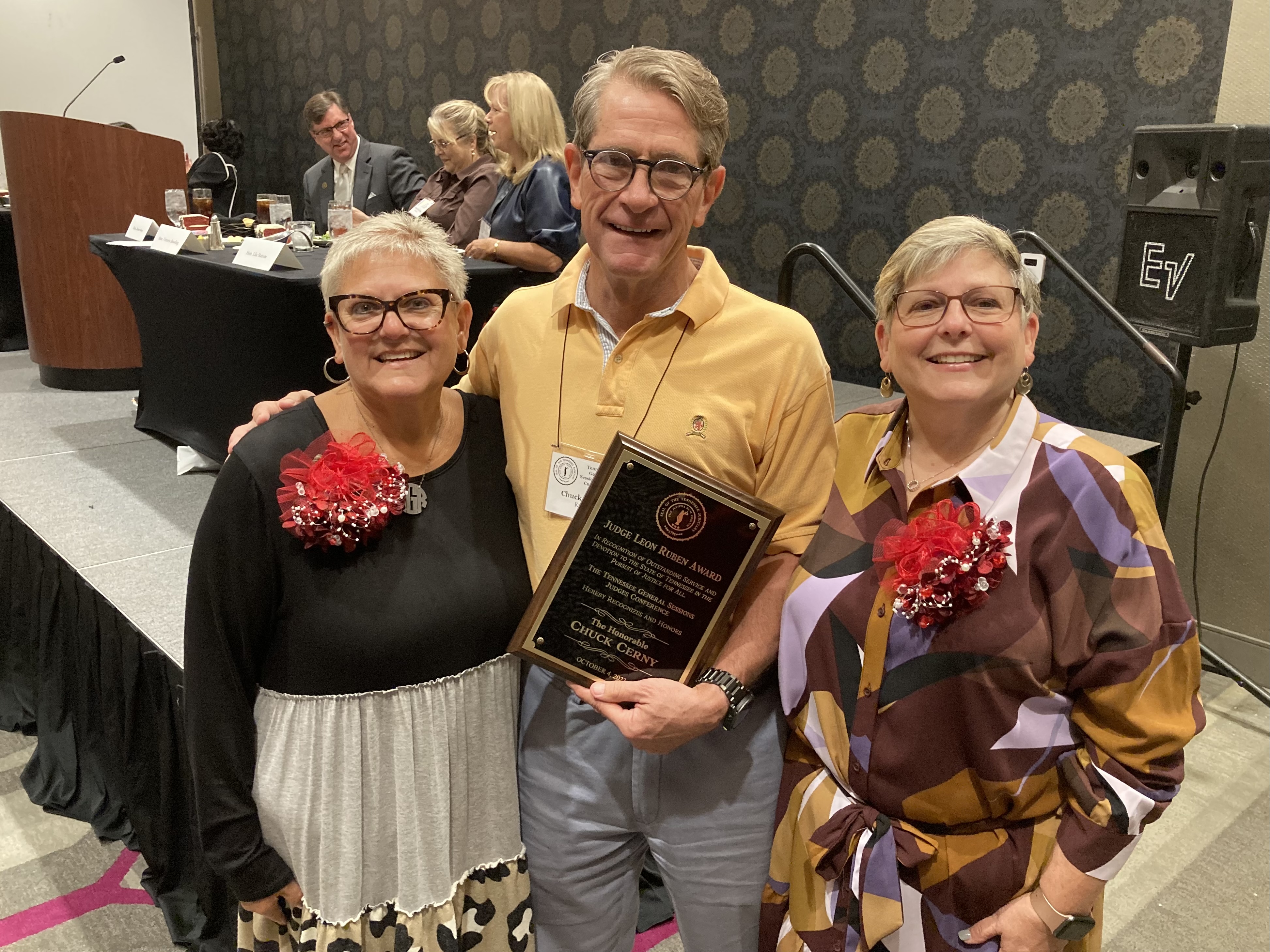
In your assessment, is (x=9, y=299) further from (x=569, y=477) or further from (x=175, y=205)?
(x=569, y=477)

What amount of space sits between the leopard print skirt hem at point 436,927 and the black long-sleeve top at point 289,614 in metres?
0.10

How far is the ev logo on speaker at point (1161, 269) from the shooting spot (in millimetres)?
3078

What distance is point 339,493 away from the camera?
120cm

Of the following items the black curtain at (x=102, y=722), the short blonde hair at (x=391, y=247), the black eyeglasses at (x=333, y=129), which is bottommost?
the black curtain at (x=102, y=722)

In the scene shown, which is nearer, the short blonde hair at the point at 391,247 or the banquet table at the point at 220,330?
the short blonde hair at the point at 391,247

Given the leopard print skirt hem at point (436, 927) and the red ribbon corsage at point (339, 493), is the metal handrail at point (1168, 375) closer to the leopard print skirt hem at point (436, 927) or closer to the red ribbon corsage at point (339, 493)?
the leopard print skirt hem at point (436, 927)

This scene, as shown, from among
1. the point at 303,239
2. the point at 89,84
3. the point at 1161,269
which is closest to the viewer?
the point at 1161,269

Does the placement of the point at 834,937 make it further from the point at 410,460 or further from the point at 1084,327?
the point at 1084,327

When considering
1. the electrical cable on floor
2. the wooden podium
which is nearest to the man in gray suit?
the wooden podium

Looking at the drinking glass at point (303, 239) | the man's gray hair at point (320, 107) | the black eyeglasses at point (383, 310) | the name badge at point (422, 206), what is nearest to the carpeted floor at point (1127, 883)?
the black eyeglasses at point (383, 310)

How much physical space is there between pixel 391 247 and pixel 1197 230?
275 centimetres

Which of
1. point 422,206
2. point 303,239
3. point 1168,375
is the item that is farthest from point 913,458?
point 422,206

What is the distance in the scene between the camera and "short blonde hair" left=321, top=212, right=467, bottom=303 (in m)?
1.31

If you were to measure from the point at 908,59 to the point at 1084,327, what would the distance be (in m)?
1.44
